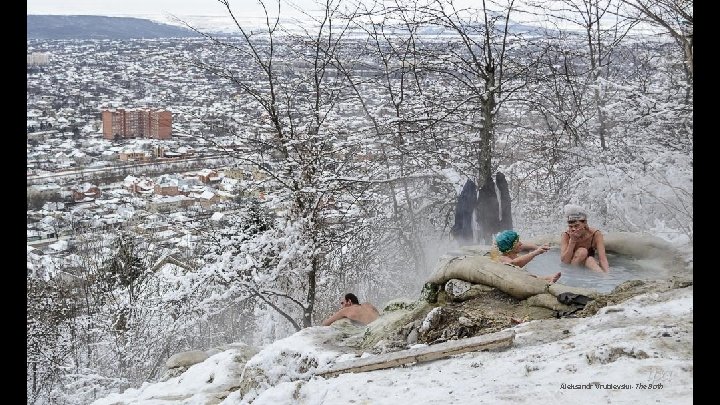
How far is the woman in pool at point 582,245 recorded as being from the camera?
5.58 meters

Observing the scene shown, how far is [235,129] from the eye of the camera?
12.1 m

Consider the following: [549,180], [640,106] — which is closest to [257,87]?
[549,180]

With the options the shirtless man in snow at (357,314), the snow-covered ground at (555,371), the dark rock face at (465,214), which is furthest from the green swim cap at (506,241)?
the dark rock face at (465,214)

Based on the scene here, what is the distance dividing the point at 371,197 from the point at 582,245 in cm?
602

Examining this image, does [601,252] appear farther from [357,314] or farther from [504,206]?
[504,206]

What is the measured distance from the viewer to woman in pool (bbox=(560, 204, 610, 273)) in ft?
18.3

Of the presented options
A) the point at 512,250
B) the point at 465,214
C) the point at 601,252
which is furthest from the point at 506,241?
the point at 465,214

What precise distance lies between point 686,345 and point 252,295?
26.7 ft

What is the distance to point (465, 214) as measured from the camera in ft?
26.1

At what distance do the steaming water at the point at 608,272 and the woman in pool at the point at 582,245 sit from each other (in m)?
0.06

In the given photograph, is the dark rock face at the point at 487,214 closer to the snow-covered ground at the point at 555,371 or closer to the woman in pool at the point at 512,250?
the woman in pool at the point at 512,250

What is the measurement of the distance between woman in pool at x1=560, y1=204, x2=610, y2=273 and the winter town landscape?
118 millimetres
